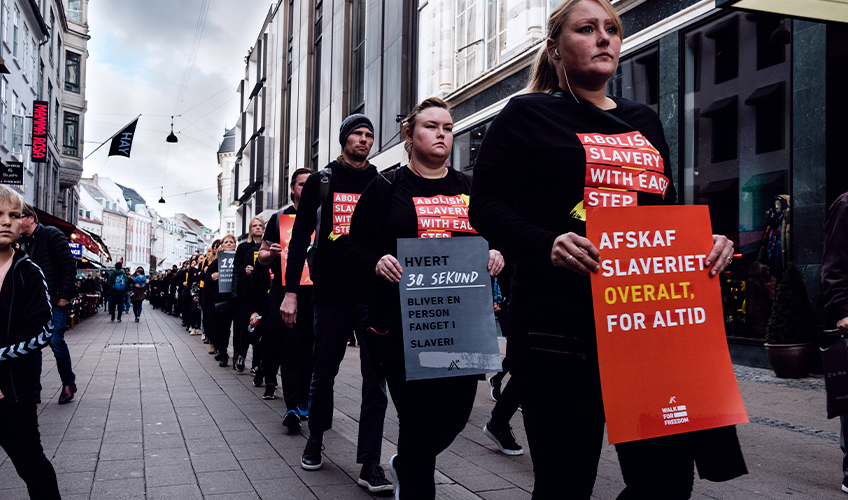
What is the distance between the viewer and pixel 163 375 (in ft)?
31.3

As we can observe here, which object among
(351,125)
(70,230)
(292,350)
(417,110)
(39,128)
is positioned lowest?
(292,350)

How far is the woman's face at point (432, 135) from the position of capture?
341cm

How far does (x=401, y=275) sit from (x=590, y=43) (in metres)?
1.23

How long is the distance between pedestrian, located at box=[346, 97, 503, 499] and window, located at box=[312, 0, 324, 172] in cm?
2867

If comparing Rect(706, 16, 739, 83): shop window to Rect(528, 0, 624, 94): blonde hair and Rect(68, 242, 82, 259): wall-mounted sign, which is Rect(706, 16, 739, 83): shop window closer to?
Rect(528, 0, 624, 94): blonde hair

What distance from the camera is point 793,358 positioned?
26.9ft

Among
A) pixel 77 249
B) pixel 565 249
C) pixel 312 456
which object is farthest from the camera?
pixel 77 249

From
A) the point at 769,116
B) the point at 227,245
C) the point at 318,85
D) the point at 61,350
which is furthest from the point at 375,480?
the point at 318,85

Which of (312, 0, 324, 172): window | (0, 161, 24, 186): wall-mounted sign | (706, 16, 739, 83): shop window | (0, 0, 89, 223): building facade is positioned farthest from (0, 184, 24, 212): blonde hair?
(312, 0, 324, 172): window

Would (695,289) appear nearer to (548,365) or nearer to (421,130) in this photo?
(548,365)

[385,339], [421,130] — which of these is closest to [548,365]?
[385,339]

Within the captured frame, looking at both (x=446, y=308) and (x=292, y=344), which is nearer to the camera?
(x=446, y=308)

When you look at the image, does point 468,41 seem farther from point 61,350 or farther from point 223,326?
point 61,350

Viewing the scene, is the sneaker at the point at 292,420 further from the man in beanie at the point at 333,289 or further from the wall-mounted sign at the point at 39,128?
the wall-mounted sign at the point at 39,128
